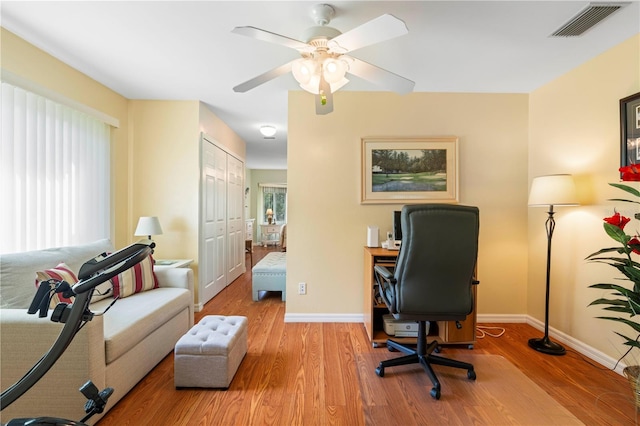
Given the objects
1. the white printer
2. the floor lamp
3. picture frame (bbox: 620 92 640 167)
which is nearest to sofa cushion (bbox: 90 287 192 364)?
the white printer

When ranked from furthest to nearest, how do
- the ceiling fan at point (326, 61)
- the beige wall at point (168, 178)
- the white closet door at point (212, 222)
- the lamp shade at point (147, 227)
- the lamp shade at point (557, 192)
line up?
the white closet door at point (212, 222) < the beige wall at point (168, 178) < the lamp shade at point (147, 227) < the lamp shade at point (557, 192) < the ceiling fan at point (326, 61)

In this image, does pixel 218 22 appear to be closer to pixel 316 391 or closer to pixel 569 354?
pixel 316 391

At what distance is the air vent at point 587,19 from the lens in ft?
5.63

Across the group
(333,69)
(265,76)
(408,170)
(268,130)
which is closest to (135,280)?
(265,76)

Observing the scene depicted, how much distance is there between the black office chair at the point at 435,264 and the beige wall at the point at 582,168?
1292 millimetres

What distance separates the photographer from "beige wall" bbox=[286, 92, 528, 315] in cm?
298

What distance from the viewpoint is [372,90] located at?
2959mm

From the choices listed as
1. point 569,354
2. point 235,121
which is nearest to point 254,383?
point 569,354

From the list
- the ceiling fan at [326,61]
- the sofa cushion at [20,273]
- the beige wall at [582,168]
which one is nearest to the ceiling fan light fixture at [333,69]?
the ceiling fan at [326,61]

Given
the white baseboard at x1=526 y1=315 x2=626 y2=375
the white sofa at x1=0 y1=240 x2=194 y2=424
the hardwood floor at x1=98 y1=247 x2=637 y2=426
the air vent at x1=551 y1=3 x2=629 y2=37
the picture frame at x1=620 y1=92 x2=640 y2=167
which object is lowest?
the hardwood floor at x1=98 y1=247 x2=637 y2=426

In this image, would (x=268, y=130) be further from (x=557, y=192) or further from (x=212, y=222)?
(x=557, y=192)

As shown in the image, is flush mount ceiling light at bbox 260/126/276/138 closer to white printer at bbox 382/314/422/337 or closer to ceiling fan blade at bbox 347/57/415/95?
ceiling fan blade at bbox 347/57/415/95

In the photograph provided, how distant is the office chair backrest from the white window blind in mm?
2833

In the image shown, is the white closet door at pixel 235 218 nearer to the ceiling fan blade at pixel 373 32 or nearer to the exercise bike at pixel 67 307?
the ceiling fan blade at pixel 373 32
